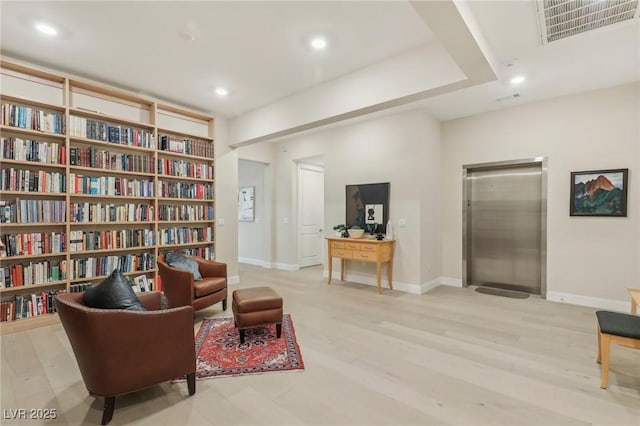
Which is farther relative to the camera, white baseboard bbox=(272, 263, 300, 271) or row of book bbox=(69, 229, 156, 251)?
white baseboard bbox=(272, 263, 300, 271)

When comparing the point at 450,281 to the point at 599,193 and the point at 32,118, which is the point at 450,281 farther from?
the point at 32,118

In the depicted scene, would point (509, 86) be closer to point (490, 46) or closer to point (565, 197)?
point (490, 46)

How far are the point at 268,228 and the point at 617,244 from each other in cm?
617

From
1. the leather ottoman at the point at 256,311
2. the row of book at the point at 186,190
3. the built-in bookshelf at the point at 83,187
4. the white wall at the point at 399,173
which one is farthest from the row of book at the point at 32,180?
the white wall at the point at 399,173

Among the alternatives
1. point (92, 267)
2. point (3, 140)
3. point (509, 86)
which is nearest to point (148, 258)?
point (92, 267)

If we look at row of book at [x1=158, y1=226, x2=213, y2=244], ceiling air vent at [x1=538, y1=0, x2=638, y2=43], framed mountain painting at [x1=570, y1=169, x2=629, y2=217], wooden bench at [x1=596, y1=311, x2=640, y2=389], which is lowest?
wooden bench at [x1=596, y1=311, x2=640, y2=389]

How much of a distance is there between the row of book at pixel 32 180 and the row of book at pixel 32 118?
51 centimetres

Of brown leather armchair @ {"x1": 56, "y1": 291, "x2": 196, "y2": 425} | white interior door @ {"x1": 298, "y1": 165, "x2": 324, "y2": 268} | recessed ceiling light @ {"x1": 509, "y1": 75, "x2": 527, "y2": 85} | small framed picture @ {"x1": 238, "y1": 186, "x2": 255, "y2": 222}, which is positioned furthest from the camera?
small framed picture @ {"x1": 238, "y1": 186, "x2": 255, "y2": 222}

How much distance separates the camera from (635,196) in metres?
3.86

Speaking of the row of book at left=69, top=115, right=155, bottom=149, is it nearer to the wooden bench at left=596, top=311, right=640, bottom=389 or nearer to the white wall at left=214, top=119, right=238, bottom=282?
the white wall at left=214, top=119, right=238, bottom=282

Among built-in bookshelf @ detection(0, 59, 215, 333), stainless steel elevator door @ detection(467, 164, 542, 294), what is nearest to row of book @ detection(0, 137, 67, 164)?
built-in bookshelf @ detection(0, 59, 215, 333)

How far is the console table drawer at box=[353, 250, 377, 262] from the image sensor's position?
4.90m

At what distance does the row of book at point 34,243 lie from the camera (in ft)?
10.8

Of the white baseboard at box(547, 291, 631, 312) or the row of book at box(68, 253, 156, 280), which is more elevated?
the row of book at box(68, 253, 156, 280)
